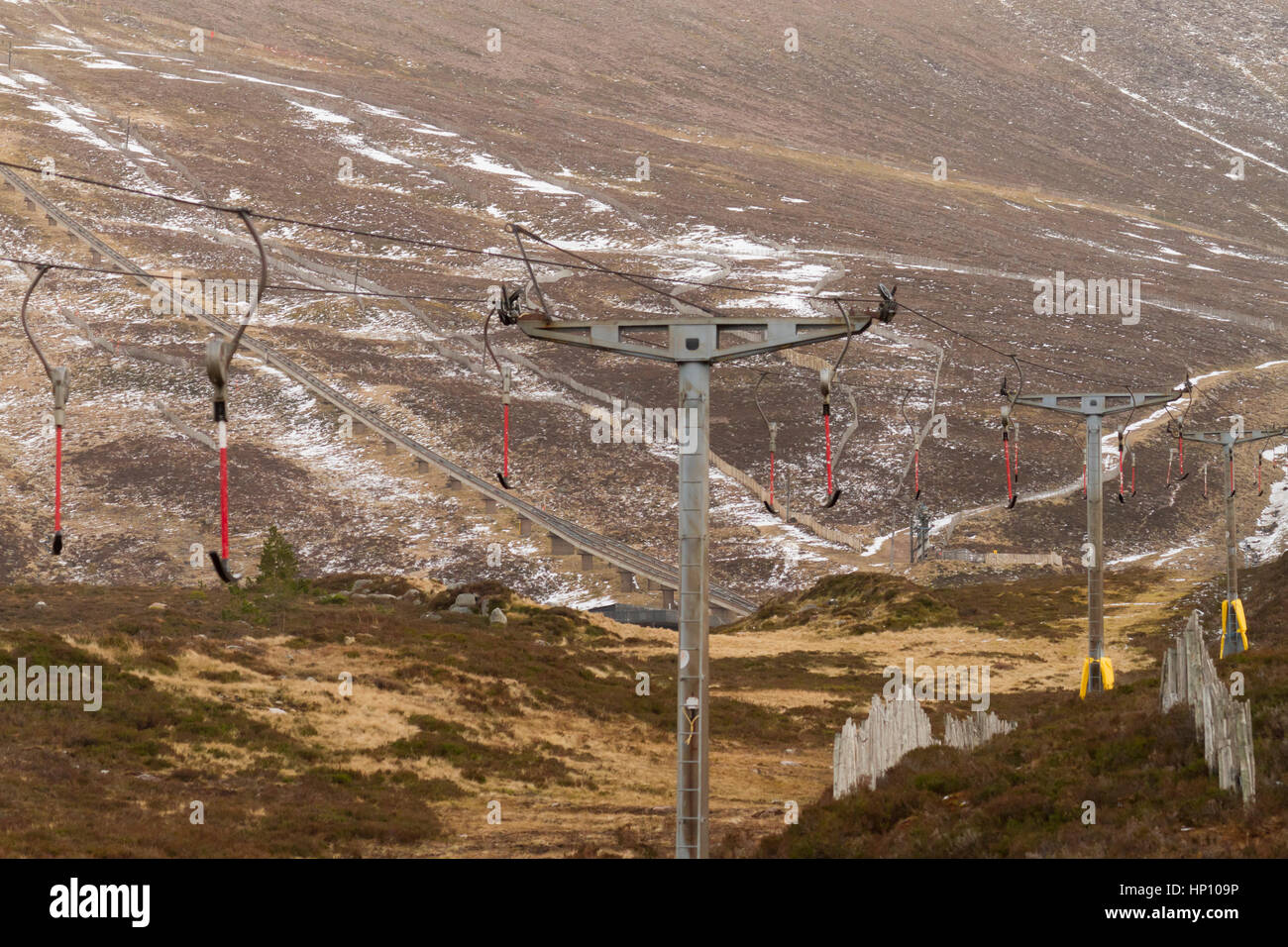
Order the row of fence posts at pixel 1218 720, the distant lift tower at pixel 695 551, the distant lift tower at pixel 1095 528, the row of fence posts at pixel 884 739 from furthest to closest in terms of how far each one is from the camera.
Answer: the distant lift tower at pixel 1095 528 → the row of fence posts at pixel 884 739 → the distant lift tower at pixel 695 551 → the row of fence posts at pixel 1218 720

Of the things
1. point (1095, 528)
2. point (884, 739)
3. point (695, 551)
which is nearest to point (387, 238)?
point (1095, 528)

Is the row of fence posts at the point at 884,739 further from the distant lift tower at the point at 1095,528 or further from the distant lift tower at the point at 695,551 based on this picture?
the distant lift tower at the point at 1095,528

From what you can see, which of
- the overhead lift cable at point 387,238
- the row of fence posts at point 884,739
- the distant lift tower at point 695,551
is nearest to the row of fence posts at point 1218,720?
the row of fence posts at point 884,739

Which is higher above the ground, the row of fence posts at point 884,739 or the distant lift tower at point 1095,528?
the distant lift tower at point 1095,528

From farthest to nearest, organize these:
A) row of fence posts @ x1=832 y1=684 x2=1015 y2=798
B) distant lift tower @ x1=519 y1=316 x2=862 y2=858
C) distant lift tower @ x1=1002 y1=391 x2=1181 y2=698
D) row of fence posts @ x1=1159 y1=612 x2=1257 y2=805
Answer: distant lift tower @ x1=1002 y1=391 x2=1181 y2=698 < row of fence posts @ x1=832 y1=684 x2=1015 y2=798 < distant lift tower @ x1=519 y1=316 x2=862 y2=858 < row of fence posts @ x1=1159 y1=612 x2=1257 y2=805

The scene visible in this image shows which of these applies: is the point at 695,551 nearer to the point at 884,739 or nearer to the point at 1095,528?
the point at 884,739

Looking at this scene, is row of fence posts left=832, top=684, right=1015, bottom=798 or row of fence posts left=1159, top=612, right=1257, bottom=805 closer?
row of fence posts left=1159, top=612, right=1257, bottom=805

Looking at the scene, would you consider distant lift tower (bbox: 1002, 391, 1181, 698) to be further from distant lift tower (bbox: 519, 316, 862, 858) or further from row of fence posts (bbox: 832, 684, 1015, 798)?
distant lift tower (bbox: 519, 316, 862, 858)

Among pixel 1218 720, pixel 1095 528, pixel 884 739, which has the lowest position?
pixel 884 739

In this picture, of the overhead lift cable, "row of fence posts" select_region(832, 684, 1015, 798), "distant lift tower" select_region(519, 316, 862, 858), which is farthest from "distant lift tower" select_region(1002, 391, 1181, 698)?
"distant lift tower" select_region(519, 316, 862, 858)

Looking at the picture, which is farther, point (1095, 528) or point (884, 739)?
point (1095, 528)

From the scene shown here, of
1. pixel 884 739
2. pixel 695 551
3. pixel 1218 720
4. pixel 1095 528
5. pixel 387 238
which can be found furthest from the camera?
pixel 387 238
